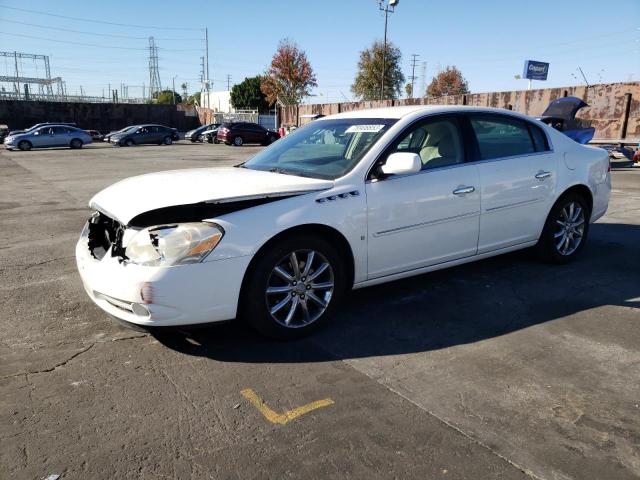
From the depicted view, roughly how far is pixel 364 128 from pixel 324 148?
0.38m

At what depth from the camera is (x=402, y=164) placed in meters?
3.68

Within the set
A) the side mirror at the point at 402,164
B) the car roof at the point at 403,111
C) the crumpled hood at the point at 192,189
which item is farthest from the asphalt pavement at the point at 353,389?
the car roof at the point at 403,111

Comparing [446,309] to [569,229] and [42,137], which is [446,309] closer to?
[569,229]

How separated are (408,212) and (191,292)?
1.75 meters

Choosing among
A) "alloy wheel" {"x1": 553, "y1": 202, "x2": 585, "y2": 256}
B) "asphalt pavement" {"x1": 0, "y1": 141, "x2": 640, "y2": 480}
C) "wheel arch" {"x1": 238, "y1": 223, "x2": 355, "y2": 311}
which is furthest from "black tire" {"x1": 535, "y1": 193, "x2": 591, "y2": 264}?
"wheel arch" {"x1": 238, "y1": 223, "x2": 355, "y2": 311}

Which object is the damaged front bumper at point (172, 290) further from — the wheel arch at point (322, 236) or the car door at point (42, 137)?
the car door at point (42, 137)

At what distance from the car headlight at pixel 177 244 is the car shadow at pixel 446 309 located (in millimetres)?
461

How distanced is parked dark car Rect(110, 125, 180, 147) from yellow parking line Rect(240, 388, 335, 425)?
34113 mm

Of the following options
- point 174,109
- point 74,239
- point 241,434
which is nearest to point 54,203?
point 74,239

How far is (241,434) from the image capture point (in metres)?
2.58

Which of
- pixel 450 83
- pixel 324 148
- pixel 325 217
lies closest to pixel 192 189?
pixel 325 217

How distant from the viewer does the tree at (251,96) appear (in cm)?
7662

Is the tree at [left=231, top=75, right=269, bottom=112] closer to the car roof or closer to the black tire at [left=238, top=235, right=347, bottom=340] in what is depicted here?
the car roof

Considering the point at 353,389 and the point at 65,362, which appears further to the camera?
the point at 65,362
